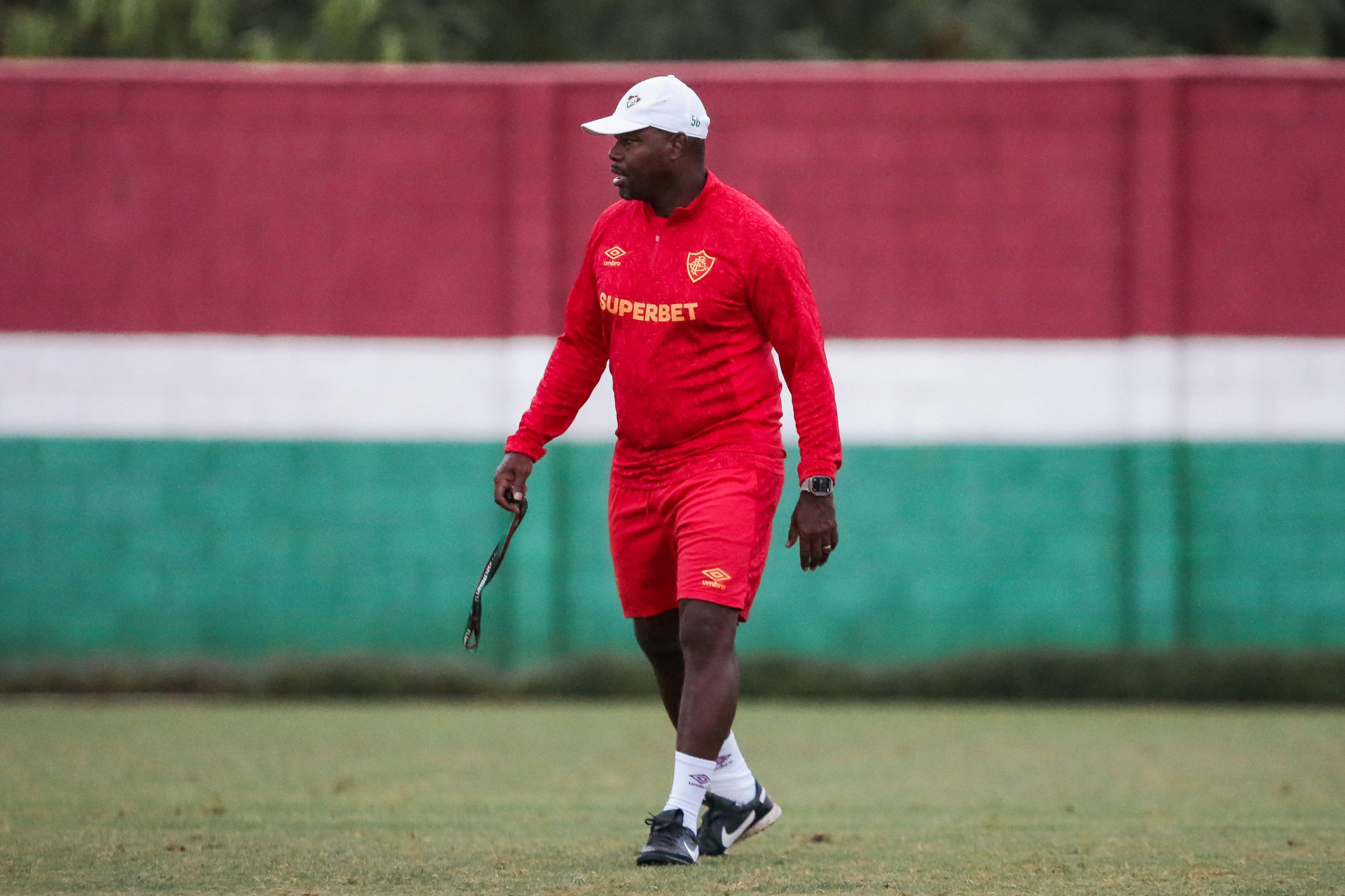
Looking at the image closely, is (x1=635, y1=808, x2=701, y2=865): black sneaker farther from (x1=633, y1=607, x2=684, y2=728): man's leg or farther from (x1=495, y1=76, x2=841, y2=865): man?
(x1=633, y1=607, x2=684, y2=728): man's leg

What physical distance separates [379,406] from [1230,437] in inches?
187

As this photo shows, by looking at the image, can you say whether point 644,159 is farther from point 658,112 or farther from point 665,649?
point 665,649

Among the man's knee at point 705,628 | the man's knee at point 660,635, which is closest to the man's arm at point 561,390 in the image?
the man's knee at point 660,635

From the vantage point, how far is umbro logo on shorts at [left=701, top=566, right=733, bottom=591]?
494cm

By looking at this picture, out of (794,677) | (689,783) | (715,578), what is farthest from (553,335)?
(689,783)

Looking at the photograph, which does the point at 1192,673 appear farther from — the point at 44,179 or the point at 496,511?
the point at 44,179

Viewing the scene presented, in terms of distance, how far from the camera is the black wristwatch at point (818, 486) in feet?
16.4

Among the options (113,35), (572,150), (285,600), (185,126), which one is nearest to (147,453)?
(285,600)

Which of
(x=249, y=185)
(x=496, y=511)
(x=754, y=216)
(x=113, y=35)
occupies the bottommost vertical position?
(x=496, y=511)

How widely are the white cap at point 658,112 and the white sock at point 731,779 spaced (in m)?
1.74

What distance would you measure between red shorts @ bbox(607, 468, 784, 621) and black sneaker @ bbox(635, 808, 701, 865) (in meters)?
0.59

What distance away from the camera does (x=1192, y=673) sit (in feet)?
32.2

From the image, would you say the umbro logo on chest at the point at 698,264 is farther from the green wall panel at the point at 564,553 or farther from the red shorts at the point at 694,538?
the green wall panel at the point at 564,553

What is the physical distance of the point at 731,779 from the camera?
525 centimetres
